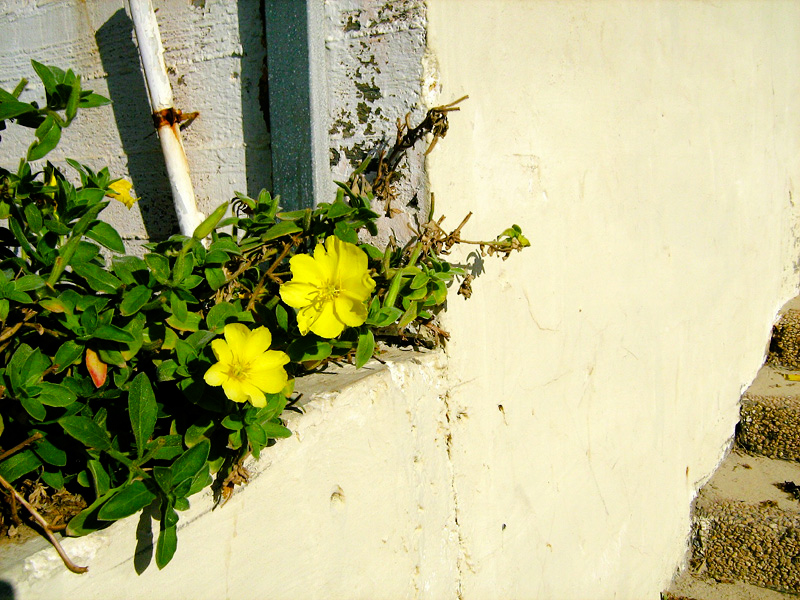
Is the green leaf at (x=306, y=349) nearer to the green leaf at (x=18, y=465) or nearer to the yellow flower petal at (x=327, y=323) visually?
the yellow flower petal at (x=327, y=323)

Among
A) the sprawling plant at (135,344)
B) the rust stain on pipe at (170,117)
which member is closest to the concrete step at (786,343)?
the sprawling plant at (135,344)

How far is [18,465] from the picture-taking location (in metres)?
0.84

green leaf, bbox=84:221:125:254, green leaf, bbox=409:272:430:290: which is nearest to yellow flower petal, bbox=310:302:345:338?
green leaf, bbox=409:272:430:290

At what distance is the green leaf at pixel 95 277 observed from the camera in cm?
93

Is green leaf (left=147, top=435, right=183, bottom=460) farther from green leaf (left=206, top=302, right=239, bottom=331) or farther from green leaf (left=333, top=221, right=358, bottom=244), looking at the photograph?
green leaf (left=333, top=221, right=358, bottom=244)

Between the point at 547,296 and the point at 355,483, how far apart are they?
2.64 feet

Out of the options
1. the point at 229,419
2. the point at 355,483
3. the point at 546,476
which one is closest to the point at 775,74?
the point at 546,476

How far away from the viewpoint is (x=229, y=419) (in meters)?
0.93

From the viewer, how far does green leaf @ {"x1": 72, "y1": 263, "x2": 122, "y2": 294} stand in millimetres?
928

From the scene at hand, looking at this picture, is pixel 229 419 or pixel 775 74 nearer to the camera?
pixel 229 419

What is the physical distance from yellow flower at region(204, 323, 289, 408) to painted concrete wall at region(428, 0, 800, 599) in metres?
0.58

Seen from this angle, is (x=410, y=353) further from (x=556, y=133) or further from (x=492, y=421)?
(x=556, y=133)

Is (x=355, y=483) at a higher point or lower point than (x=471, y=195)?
lower

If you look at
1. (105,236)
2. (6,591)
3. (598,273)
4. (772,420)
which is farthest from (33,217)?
(772,420)
